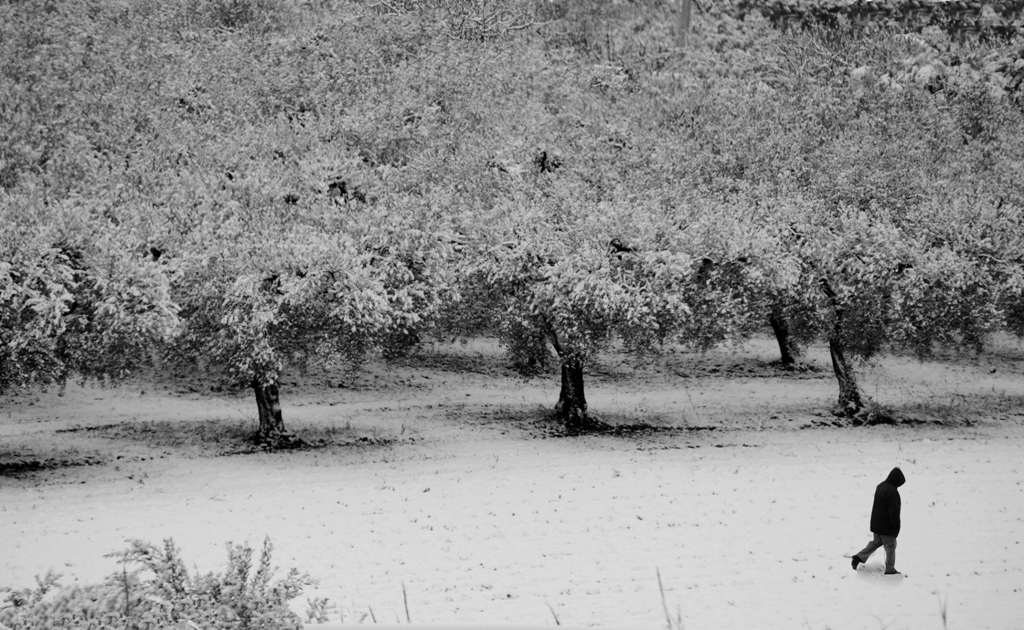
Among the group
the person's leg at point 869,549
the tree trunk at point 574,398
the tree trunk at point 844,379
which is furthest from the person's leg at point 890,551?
the tree trunk at point 844,379

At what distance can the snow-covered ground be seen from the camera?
18016mm

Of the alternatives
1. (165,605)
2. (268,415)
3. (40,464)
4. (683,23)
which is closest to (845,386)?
(268,415)

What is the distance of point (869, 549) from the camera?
1908cm

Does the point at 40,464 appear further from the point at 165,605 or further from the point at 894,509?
the point at 894,509

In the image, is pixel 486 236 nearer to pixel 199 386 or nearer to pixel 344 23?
pixel 199 386

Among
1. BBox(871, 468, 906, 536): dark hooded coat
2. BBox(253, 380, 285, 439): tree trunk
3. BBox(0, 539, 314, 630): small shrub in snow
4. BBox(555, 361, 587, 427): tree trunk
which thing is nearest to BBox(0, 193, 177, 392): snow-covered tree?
BBox(253, 380, 285, 439): tree trunk

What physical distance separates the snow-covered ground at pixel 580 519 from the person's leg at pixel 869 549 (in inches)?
16.5

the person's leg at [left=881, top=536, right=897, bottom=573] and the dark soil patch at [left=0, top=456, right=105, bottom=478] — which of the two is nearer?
the person's leg at [left=881, top=536, right=897, bottom=573]

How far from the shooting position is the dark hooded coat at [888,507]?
1806cm

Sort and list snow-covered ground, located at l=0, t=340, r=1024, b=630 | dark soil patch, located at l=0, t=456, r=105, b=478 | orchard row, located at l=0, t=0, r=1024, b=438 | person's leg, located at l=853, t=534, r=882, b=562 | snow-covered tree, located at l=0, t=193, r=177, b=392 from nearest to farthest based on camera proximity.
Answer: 1. snow-covered ground, located at l=0, t=340, r=1024, b=630
2. person's leg, located at l=853, t=534, r=882, b=562
3. snow-covered tree, located at l=0, t=193, r=177, b=392
4. dark soil patch, located at l=0, t=456, r=105, b=478
5. orchard row, located at l=0, t=0, r=1024, b=438

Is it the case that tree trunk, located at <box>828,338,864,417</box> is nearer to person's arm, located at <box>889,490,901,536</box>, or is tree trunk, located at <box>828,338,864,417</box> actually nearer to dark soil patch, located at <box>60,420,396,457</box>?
dark soil patch, located at <box>60,420,396,457</box>

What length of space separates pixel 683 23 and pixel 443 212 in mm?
70070

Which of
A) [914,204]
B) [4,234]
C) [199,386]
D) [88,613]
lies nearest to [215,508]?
[4,234]

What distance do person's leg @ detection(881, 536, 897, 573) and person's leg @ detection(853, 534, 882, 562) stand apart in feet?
0.49
